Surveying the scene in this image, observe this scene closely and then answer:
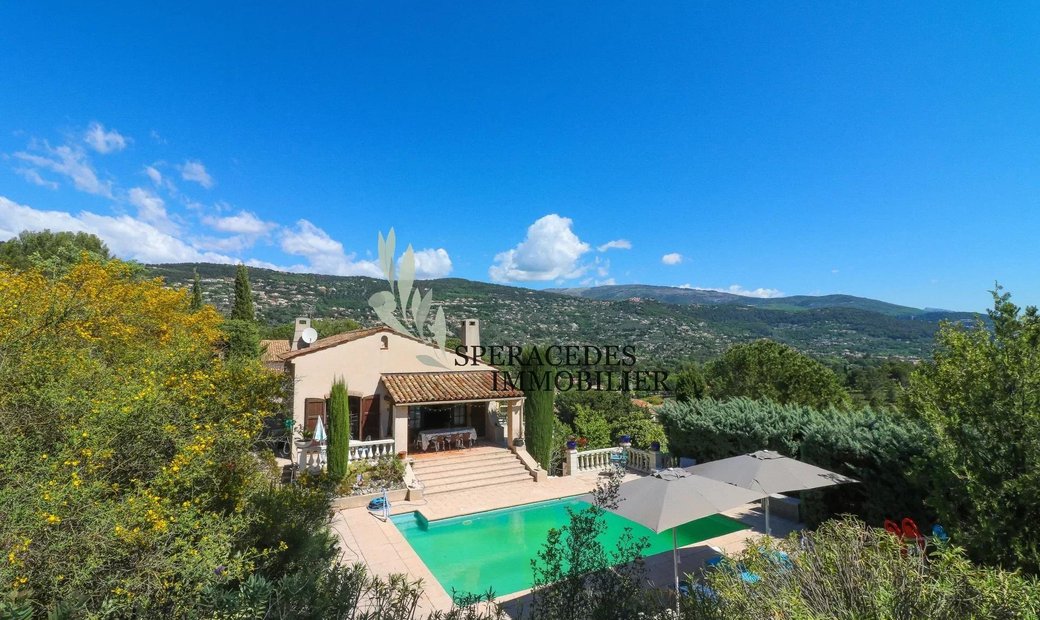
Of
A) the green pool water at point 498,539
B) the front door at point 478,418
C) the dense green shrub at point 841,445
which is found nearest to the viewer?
the dense green shrub at point 841,445

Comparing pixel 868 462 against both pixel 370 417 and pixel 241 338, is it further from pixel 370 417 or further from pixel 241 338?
pixel 241 338

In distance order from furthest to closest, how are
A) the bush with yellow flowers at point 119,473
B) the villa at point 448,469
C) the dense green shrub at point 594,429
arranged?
1. the dense green shrub at point 594,429
2. the villa at point 448,469
3. the bush with yellow flowers at point 119,473

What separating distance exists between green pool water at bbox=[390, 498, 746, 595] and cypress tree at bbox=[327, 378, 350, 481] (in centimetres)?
295

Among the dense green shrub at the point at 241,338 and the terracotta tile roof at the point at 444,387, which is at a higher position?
the dense green shrub at the point at 241,338

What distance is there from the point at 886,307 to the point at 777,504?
227 metres

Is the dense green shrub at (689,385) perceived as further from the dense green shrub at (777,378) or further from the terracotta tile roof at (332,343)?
the terracotta tile roof at (332,343)

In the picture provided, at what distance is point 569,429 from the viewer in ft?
74.6

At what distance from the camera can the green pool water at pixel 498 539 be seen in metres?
11.2

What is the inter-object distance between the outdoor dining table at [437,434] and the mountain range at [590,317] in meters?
22.7

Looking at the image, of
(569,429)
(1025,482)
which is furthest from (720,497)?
(569,429)

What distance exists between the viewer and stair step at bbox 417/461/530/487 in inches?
672

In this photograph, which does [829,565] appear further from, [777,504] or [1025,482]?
[777,504]

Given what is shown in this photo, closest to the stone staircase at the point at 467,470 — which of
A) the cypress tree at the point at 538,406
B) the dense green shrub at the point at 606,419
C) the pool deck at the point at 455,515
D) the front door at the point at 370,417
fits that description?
the pool deck at the point at 455,515

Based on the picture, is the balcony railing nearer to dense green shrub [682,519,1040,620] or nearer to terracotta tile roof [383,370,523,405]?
terracotta tile roof [383,370,523,405]
